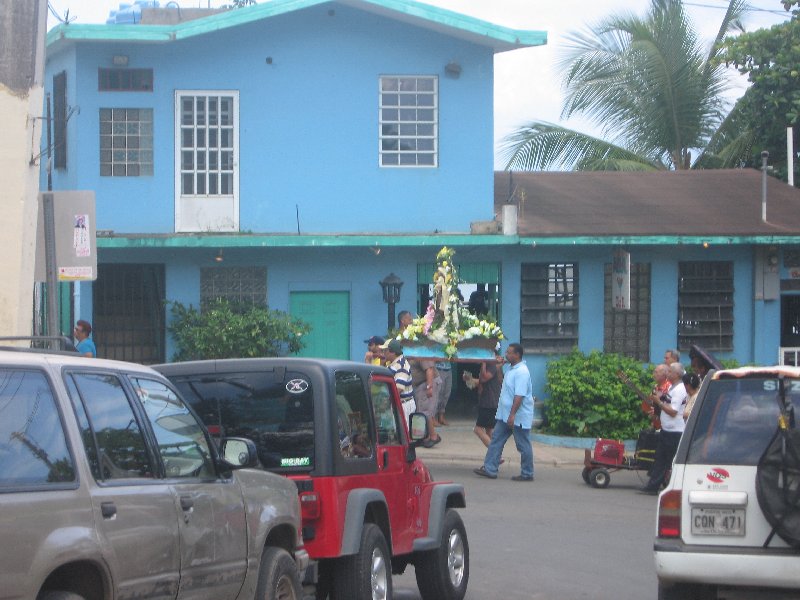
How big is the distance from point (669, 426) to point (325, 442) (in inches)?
325

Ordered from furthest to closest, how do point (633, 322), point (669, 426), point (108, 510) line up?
point (633, 322), point (669, 426), point (108, 510)

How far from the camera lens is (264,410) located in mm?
7543

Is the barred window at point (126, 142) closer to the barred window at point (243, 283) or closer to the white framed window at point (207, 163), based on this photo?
the white framed window at point (207, 163)

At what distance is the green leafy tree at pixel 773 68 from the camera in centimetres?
2462

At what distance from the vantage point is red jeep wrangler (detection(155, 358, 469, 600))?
7379 millimetres

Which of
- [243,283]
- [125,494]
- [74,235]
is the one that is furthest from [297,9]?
[125,494]

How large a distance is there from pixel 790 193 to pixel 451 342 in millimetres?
10381

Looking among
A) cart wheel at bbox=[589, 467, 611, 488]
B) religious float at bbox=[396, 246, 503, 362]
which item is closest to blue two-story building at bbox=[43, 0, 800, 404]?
religious float at bbox=[396, 246, 503, 362]

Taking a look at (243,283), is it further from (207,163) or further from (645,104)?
(645,104)

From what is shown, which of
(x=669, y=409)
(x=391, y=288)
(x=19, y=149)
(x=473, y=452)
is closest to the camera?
(x=19, y=149)

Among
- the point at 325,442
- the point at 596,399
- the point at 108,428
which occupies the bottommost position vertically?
the point at 596,399

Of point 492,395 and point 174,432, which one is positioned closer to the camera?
point 174,432

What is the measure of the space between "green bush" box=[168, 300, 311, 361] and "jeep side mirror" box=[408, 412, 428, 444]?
34.6ft

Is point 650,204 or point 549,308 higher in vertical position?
point 650,204
